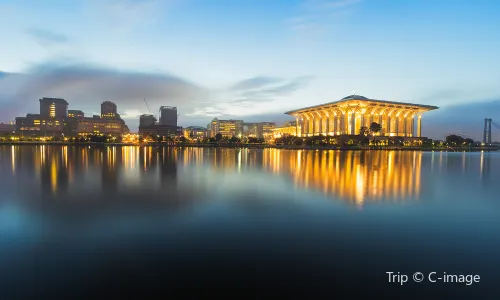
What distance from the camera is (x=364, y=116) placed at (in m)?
105

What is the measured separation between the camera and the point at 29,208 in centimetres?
1024

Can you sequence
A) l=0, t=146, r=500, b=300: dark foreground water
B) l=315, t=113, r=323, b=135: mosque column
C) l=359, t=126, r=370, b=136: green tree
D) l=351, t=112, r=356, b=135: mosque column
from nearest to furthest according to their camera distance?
l=0, t=146, r=500, b=300: dark foreground water < l=359, t=126, r=370, b=136: green tree < l=351, t=112, r=356, b=135: mosque column < l=315, t=113, r=323, b=135: mosque column

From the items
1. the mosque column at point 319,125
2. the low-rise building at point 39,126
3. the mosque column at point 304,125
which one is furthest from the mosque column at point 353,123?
the low-rise building at point 39,126

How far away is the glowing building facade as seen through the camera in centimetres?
10246

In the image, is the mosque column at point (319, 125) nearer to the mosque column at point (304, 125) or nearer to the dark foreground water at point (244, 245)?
the mosque column at point (304, 125)

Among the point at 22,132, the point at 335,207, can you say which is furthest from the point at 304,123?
the point at 22,132

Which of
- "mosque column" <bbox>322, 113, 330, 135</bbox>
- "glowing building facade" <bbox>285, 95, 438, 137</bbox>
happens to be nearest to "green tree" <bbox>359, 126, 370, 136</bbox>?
"glowing building facade" <bbox>285, 95, 438, 137</bbox>

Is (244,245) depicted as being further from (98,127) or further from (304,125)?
(98,127)

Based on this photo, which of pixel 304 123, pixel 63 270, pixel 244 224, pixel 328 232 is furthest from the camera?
pixel 304 123

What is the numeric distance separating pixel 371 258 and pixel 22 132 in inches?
8078

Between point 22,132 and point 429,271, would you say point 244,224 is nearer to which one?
point 429,271

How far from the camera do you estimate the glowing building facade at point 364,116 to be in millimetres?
102456

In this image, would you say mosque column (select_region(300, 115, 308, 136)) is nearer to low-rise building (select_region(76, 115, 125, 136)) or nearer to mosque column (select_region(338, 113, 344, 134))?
mosque column (select_region(338, 113, 344, 134))

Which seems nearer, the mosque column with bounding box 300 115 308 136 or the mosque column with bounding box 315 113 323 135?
the mosque column with bounding box 315 113 323 135
